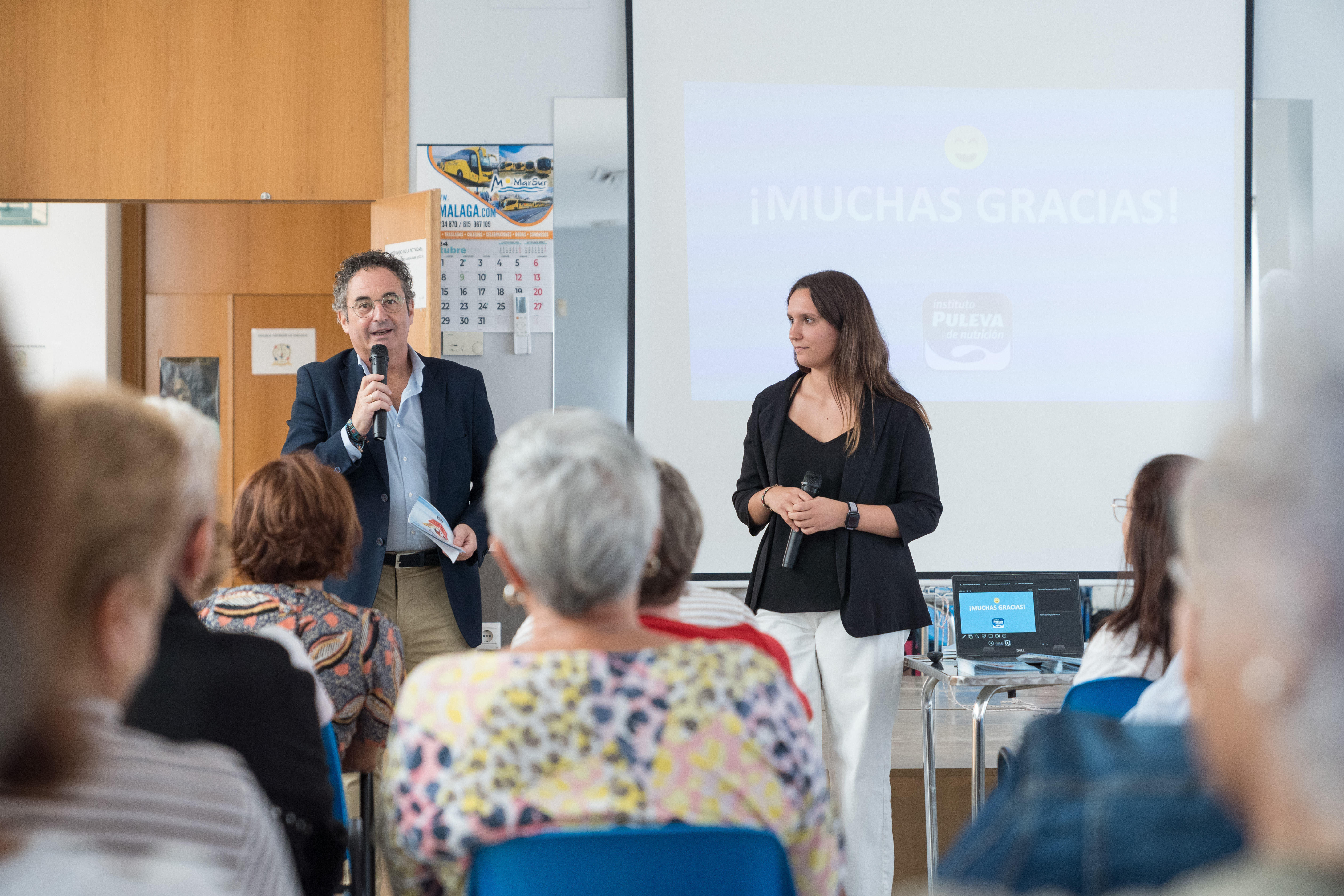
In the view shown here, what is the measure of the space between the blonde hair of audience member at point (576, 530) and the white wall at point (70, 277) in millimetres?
5555

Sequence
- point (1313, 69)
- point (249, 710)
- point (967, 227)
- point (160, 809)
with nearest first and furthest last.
Result: 1. point (160, 809)
2. point (249, 710)
3. point (967, 227)
4. point (1313, 69)

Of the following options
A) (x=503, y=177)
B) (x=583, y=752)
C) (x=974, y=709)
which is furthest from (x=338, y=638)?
(x=503, y=177)

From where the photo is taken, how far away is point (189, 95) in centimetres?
392

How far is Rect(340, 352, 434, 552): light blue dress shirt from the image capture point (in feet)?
9.29

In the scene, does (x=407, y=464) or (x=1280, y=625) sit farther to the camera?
(x=407, y=464)

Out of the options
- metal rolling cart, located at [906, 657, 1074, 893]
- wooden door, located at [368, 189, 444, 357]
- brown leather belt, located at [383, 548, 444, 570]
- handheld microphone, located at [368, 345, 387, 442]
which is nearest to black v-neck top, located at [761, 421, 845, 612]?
metal rolling cart, located at [906, 657, 1074, 893]

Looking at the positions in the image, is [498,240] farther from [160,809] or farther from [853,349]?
[160,809]

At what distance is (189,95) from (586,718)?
147 inches

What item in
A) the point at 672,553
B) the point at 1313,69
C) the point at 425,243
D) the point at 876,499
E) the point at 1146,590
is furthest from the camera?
the point at 1313,69

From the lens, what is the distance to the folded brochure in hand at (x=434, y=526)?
2.54 metres

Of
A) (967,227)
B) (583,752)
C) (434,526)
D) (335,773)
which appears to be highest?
(967,227)

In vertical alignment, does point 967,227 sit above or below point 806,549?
above

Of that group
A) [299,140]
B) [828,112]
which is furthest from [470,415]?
[828,112]

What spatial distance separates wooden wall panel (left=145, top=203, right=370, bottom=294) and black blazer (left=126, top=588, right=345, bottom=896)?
5.25 meters
